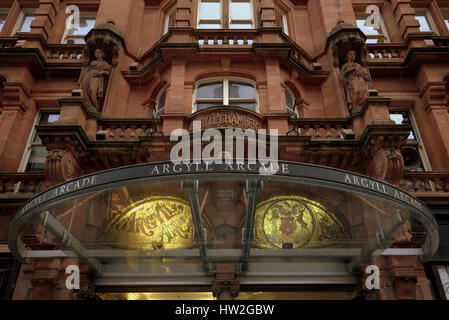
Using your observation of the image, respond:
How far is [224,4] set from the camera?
1515cm

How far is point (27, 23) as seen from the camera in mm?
15812

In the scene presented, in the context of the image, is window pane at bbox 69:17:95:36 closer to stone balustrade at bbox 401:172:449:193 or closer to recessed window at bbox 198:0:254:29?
recessed window at bbox 198:0:254:29

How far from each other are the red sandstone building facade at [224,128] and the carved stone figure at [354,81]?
0.05 metres

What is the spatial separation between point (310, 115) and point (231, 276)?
654cm

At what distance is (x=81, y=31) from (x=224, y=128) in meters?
10.1

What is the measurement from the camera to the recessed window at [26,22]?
1551cm

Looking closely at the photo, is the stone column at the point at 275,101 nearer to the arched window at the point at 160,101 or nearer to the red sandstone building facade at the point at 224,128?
the red sandstone building facade at the point at 224,128

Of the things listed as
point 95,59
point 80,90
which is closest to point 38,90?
point 95,59

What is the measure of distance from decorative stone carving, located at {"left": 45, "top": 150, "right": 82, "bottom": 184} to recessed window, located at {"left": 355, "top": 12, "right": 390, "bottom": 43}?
12291 millimetres

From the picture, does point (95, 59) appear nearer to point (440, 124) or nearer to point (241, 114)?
point (241, 114)

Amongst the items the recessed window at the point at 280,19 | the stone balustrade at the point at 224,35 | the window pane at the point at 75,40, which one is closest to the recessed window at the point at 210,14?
the stone balustrade at the point at 224,35

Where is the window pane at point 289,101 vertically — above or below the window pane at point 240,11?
below

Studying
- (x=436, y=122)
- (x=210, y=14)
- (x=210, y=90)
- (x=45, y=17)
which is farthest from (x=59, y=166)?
(x=436, y=122)

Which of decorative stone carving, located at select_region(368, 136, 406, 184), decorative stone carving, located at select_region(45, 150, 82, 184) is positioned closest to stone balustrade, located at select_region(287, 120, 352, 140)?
decorative stone carving, located at select_region(368, 136, 406, 184)
